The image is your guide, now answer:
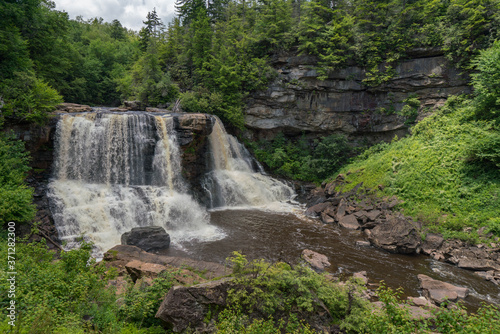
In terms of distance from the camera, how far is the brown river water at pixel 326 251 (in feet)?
32.3

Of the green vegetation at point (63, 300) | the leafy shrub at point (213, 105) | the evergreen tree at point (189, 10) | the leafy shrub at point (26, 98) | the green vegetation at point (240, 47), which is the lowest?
the green vegetation at point (63, 300)

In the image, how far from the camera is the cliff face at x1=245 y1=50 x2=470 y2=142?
23.6m

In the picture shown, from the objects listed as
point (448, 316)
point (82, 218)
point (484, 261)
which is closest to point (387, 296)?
point (448, 316)

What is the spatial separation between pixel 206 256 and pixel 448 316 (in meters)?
9.11

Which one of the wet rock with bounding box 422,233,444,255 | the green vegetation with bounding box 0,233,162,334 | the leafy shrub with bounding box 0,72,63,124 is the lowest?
the wet rock with bounding box 422,233,444,255

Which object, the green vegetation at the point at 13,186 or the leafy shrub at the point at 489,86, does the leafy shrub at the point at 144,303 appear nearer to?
the green vegetation at the point at 13,186

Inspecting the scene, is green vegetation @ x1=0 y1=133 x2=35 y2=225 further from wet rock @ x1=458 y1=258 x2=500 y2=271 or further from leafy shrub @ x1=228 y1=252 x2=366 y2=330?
wet rock @ x1=458 y1=258 x2=500 y2=271

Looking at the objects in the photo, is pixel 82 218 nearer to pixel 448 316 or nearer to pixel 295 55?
pixel 448 316

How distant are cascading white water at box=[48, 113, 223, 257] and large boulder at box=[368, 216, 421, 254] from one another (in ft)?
28.4

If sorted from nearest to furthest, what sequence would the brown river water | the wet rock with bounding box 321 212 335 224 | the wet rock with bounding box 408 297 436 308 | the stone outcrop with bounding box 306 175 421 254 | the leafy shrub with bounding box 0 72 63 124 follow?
the wet rock with bounding box 408 297 436 308, the brown river water, the stone outcrop with bounding box 306 175 421 254, the leafy shrub with bounding box 0 72 63 124, the wet rock with bounding box 321 212 335 224

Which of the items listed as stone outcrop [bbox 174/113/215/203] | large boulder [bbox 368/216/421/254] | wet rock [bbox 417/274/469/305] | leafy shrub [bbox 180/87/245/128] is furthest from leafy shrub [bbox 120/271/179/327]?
leafy shrub [bbox 180/87/245/128]

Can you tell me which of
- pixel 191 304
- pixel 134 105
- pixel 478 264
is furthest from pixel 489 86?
pixel 134 105

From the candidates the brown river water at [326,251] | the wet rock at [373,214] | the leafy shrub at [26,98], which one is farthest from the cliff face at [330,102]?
the leafy shrub at [26,98]

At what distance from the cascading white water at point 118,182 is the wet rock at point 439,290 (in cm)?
955
